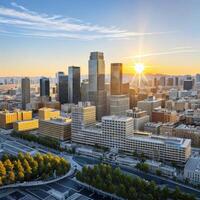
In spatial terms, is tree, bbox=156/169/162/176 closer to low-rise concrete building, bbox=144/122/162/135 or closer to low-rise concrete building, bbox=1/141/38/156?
low-rise concrete building, bbox=144/122/162/135

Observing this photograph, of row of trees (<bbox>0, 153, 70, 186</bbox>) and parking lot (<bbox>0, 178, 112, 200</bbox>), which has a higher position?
row of trees (<bbox>0, 153, 70, 186</bbox>)

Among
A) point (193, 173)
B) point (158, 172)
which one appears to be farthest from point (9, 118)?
point (193, 173)

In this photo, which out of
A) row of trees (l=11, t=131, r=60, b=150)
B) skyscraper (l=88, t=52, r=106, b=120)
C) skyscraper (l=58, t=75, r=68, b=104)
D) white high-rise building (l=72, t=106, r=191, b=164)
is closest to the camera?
white high-rise building (l=72, t=106, r=191, b=164)

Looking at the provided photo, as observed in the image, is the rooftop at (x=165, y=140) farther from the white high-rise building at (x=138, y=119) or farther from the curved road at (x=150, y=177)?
the white high-rise building at (x=138, y=119)

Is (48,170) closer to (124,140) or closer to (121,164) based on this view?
(121,164)

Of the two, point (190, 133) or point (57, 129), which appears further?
point (57, 129)

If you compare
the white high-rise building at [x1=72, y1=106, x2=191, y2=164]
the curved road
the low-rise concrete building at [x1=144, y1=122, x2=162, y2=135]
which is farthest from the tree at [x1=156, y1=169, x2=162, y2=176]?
the low-rise concrete building at [x1=144, y1=122, x2=162, y2=135]

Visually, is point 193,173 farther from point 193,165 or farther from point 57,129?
point 57,129
